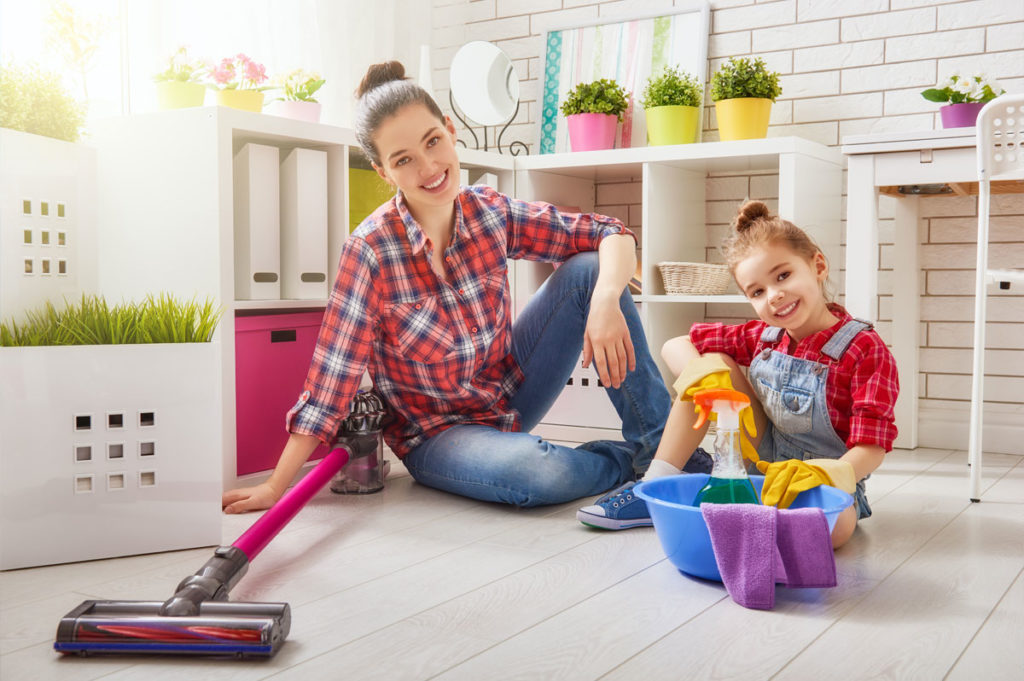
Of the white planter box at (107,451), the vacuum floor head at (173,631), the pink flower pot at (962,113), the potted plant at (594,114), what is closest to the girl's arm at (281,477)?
the white planter box at (107,451)

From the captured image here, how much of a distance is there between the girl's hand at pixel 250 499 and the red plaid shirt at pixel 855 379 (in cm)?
88

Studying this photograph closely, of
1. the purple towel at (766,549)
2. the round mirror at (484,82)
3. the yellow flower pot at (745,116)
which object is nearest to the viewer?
the purple towel at (766,549)

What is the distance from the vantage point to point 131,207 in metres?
1.90

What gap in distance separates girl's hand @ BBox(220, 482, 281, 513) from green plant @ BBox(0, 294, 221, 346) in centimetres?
30

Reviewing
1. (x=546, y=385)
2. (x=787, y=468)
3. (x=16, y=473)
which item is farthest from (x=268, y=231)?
(x=787, y=468)

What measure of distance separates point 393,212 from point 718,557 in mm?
907

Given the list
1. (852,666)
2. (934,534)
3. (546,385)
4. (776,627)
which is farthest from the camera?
(546,385)

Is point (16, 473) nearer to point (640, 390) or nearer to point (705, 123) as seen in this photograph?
point (640, 390)

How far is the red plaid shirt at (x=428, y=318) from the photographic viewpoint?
169cm

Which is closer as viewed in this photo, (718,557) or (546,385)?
(718,557)

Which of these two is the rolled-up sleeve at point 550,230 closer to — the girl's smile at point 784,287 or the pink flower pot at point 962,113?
the girl's smile at point 784,287

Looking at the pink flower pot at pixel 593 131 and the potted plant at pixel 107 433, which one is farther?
the pink flower pot at pixel 593 131

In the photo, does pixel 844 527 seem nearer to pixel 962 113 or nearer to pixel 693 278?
pixel 693 278

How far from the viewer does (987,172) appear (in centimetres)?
183
